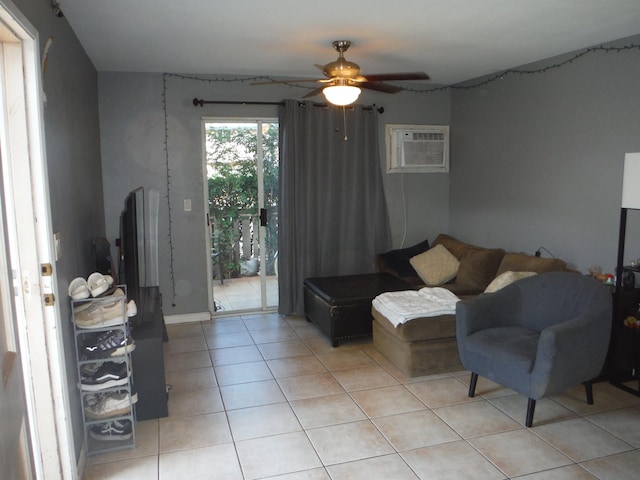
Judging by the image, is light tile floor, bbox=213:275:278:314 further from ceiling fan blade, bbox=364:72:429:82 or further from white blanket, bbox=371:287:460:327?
ceiling fan blade, bbox=364:72:429:82

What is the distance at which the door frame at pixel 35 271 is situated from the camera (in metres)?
2.14

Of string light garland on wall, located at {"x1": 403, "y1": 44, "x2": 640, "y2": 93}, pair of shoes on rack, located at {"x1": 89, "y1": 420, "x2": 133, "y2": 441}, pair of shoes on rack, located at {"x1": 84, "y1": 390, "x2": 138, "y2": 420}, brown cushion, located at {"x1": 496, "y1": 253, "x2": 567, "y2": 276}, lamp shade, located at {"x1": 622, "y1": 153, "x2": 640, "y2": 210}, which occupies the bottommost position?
pair of shoes on rack, located at {"x1": 89, "y1": 420, "x2": 133, "y2": 441}

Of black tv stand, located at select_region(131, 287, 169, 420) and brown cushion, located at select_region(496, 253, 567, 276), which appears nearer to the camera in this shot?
black tv stand, located at select_region(131, 287, 169, 420)

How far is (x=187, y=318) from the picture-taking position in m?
5.13

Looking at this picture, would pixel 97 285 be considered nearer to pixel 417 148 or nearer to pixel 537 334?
pixel 537 334

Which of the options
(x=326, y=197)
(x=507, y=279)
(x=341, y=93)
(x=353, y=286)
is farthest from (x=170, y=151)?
(x=507, y=279)

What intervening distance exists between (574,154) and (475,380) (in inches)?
82.3

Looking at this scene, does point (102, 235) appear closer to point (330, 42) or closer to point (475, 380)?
point (330, 42)

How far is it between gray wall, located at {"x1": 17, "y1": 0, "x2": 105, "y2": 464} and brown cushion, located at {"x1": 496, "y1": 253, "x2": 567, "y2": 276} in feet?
10.9

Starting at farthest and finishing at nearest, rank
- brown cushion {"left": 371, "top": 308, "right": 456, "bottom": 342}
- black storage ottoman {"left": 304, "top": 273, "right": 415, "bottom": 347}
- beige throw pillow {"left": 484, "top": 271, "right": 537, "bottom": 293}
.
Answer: black storage ottoman {"left": 304, "top": 273, "right": 415, "bottom": 347}, beige throw pillow {"left": 484, "top": 271, "right": 537, "bottom": 293}, brown cushion {"left": 371, "top": 308, "right": 456, "bottom": 342}

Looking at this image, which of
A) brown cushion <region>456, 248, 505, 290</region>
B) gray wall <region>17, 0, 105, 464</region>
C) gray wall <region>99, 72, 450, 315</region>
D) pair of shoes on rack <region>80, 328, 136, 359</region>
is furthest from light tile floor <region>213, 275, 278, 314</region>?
pair of shoes on rack <region>80, 328, 136, 359</region>

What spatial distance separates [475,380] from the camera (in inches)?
131

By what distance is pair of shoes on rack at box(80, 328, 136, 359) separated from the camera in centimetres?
276

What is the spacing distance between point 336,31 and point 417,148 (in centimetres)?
246
